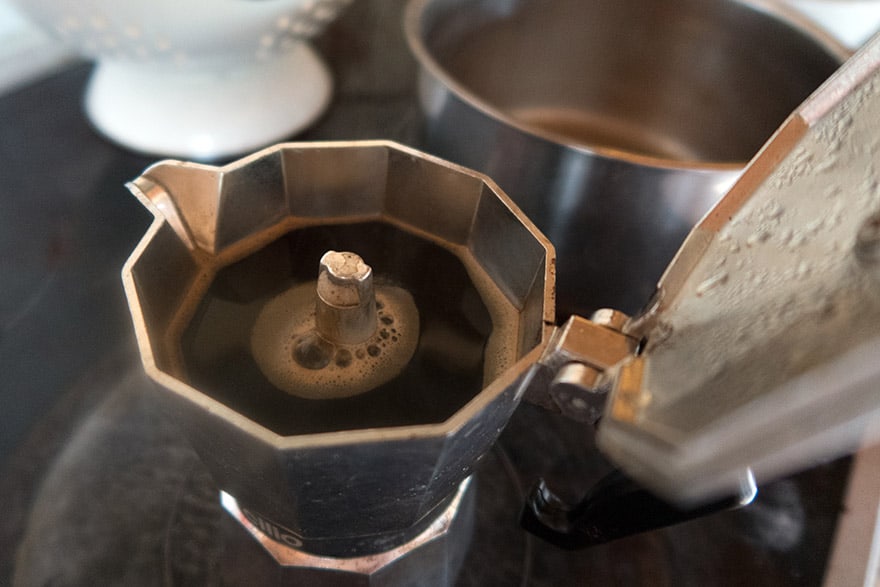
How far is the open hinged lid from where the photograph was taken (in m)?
0.21

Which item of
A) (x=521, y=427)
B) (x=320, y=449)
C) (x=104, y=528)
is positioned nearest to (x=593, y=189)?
(x=521, y=427)

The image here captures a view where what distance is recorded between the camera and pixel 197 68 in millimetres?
743

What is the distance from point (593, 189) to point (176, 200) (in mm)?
324

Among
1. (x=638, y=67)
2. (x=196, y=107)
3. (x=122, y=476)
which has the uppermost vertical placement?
(x=638, y=67)

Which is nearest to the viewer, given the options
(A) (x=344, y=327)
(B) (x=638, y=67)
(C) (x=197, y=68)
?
(A) (x=344, y=327)

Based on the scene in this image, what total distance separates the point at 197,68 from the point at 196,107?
0.05 m

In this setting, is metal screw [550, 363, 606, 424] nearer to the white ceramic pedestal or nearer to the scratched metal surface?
the scratched metal surface

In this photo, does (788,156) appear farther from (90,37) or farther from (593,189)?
(90,37)

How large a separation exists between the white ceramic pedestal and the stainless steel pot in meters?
0.20

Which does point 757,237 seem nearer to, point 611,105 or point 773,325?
point 773,325

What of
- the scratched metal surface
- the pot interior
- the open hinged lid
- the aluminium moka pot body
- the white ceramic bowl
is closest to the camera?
the open hinged lid

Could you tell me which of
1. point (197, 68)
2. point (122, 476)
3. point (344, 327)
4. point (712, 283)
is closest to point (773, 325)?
point (712, 283)

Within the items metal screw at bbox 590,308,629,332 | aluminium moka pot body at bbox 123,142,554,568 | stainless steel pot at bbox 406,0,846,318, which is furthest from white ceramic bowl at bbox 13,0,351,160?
metal screw at bbox 590,308,629,332

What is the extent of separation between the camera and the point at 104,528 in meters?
0.55
